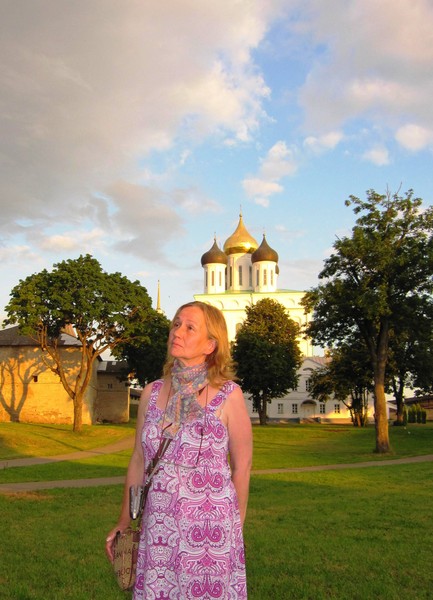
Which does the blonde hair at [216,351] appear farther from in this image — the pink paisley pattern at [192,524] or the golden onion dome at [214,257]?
the golden onion dome at [214,257]

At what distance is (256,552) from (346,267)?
1918cm

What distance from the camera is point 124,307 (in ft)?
136

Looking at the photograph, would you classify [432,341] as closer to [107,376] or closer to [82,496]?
[82,496]

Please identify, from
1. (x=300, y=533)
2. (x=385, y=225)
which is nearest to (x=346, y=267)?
(x=385, y=225)

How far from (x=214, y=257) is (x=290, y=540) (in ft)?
271

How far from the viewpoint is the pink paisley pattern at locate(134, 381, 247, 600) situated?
3201 mm

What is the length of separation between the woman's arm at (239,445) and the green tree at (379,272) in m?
21.1

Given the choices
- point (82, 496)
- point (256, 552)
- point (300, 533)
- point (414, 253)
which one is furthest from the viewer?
point (414, 253)

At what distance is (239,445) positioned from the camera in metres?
3.49

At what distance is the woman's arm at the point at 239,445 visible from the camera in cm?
347

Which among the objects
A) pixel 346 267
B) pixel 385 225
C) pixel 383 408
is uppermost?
Result: pixel 385 225

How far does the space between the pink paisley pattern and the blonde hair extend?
1.00 ft

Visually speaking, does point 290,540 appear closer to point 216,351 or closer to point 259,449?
point 216,351

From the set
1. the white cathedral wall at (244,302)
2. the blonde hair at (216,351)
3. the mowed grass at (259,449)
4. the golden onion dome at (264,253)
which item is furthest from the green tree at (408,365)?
the golden onion dome at (264,253)
